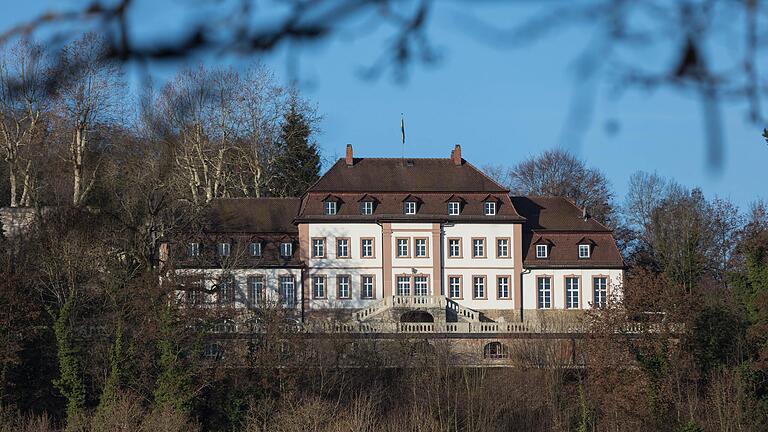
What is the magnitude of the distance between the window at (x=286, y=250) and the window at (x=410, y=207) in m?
5.30

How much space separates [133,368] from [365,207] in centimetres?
1944

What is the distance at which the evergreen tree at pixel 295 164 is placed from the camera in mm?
60906

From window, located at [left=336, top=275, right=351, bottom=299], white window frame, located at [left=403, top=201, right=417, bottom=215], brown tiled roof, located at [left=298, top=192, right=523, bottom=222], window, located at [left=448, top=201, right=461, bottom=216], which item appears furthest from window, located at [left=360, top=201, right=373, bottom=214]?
window, located at [left=448, top=201, right=461, bottom=216]

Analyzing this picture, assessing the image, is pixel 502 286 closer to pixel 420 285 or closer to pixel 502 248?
pixel 502 248

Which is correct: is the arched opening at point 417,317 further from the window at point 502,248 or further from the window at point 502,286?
the window at point 502,248

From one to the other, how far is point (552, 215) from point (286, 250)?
12.5m

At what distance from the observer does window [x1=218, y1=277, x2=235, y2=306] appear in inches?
1758

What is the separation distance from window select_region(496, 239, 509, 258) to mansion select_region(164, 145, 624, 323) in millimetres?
44

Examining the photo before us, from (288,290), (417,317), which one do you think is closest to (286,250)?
(288,290)

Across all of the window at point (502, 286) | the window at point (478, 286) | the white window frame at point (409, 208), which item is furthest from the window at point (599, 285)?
the white window frame at point (409, 208)

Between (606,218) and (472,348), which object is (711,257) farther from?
(472,348)

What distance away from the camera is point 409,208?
174 feet

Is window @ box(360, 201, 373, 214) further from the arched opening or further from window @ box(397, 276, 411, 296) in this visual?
the arched opening

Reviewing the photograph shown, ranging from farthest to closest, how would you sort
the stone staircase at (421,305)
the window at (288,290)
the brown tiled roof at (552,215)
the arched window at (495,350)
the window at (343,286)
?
the brown tiled roof at (552,215), the window at (343,286), the window at (288,290), the stone staircase at (421,305), the arched window at (495,350)
